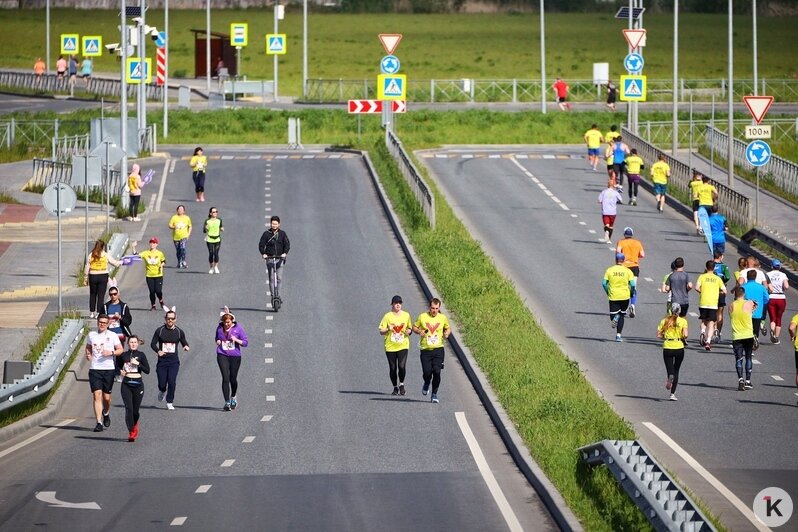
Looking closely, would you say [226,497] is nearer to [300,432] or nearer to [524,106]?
[300,432]

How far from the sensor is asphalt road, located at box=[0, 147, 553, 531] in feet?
55.4

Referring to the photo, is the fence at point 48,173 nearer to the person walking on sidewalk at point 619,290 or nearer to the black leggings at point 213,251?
the black leggings at point 213,251

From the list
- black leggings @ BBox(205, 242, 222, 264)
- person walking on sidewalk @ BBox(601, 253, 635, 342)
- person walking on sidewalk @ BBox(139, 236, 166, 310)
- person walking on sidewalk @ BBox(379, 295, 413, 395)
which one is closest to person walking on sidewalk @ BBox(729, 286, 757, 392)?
person walking on sidewalk @ BBox(601, 253, 635, 342)

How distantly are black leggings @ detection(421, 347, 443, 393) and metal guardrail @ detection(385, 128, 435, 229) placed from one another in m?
15.5

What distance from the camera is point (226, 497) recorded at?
57.6 ft

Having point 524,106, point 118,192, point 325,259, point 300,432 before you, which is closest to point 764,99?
point 325,259

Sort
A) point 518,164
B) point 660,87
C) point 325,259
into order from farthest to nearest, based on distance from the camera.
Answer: point 660,87
point 518,164
point 325,259

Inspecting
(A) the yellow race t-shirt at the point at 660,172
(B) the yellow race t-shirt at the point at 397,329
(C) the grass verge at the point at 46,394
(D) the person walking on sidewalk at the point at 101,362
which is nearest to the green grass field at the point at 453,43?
(A) the yellow race t-shirt at the point at 660,172

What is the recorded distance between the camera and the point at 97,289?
30.0 m

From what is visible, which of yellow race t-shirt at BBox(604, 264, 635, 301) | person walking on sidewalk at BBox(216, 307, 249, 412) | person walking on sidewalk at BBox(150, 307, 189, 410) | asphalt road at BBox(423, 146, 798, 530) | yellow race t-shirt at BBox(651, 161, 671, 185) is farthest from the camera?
yellow race t-shirt at BBox(651, 161, 671, 185)

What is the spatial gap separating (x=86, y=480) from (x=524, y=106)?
60031 millimetres

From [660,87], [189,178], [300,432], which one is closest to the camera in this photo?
[300,432]

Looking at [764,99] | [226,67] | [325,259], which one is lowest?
[325,259]

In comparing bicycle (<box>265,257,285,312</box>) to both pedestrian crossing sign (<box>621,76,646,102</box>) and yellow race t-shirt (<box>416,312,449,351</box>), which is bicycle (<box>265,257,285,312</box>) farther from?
pedestrian crossing sign (<box>621,76,646,102</box>)
